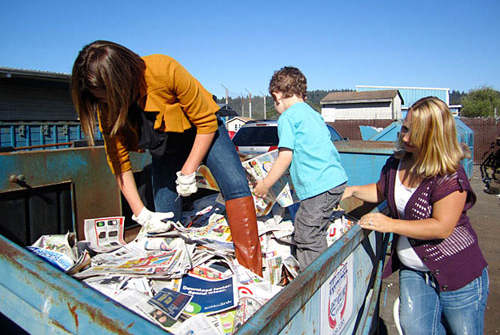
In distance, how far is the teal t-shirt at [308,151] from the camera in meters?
2.12

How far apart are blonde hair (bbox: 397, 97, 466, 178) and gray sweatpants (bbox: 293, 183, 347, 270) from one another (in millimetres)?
563

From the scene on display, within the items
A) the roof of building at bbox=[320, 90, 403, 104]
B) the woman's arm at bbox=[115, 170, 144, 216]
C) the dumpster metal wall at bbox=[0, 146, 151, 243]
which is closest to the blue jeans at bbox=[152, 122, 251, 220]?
the woman's arm at bbox=[115, 170, 144, 216]

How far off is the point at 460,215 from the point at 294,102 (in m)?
1.13

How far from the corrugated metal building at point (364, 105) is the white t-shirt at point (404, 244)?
31265 mm

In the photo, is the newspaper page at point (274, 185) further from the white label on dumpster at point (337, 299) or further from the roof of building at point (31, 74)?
the roof of building at point (31, 74)

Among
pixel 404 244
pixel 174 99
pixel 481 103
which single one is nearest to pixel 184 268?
pixel 174 99

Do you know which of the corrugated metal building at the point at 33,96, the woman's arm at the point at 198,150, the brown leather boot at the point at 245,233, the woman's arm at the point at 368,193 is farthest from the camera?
the corrugated metal building at the point at 33,96

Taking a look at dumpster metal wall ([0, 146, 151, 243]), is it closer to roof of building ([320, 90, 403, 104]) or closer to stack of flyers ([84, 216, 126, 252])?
stack of flyers ([84, 216, 126, 252])

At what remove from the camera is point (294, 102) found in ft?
7.57

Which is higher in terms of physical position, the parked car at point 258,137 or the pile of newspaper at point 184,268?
the parked car at point 258,137

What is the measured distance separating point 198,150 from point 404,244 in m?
1.13

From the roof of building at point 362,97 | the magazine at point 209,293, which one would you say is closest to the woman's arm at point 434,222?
the magazine at point 209,293

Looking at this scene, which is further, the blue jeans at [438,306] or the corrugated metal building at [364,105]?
the corrugated metal building at [364,105]

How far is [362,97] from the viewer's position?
3344cm
